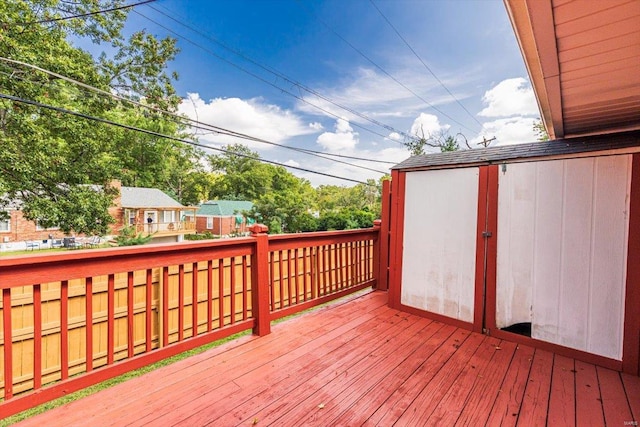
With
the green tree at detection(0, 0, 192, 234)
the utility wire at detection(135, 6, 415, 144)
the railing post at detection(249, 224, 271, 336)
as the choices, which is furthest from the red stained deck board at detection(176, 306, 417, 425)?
the green tree at detection(0, 0, 192, 234)

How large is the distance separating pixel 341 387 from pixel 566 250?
83.5 inches

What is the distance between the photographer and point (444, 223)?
9.33 ft

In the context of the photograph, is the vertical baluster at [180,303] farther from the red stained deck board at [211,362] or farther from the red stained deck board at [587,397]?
the red stained deck board at [587,397]

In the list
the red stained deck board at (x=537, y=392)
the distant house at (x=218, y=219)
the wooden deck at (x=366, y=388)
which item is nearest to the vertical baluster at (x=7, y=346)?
the wooden deck at (x=366, y=388)

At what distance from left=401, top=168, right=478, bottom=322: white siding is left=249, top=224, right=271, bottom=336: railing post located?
64.3 inches

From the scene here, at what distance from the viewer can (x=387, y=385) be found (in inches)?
71.7

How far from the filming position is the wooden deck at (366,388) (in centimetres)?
151

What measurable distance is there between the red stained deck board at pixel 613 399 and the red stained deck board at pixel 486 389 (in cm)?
51

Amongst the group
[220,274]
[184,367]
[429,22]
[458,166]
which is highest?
[429,22]

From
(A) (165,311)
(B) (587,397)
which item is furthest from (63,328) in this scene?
(B) (587,397)

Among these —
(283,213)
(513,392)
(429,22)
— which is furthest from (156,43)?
(513,392)

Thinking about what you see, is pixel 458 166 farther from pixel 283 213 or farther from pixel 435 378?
pixel 283 213

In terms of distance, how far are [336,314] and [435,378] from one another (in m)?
1.30

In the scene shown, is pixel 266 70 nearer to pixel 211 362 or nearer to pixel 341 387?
pixel 211 362
